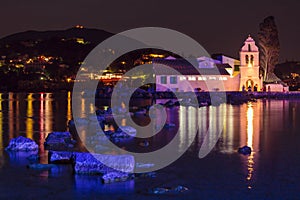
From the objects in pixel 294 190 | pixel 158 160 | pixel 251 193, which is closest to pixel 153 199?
pixel 251 193

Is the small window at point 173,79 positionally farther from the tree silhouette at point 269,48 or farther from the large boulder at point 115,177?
the large boulder at point 115,177

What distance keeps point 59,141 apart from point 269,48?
1997 inches

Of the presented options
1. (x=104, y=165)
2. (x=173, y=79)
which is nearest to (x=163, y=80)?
(x=173, y=79)

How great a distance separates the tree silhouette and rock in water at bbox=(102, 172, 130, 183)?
53163mm

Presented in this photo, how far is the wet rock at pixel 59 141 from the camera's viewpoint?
15361mm

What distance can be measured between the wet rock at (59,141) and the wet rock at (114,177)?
4.75 meters

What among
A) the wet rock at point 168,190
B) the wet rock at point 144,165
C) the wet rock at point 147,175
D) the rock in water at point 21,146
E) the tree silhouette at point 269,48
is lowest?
the wet rock at point 168,190

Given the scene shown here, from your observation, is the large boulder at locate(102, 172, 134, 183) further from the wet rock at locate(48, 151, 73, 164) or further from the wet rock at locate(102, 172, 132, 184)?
the wet rock at locate(48, 151, 73, 164)

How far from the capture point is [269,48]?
6244 cm

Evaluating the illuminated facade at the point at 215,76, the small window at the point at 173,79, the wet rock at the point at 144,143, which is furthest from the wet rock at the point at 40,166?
the small window at the point at 173,79

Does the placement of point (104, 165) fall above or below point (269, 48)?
below

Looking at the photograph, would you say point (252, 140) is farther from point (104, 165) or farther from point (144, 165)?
point (104, 165)

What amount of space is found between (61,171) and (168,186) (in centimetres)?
278

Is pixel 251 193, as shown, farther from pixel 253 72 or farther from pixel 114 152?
pixel 253 72
